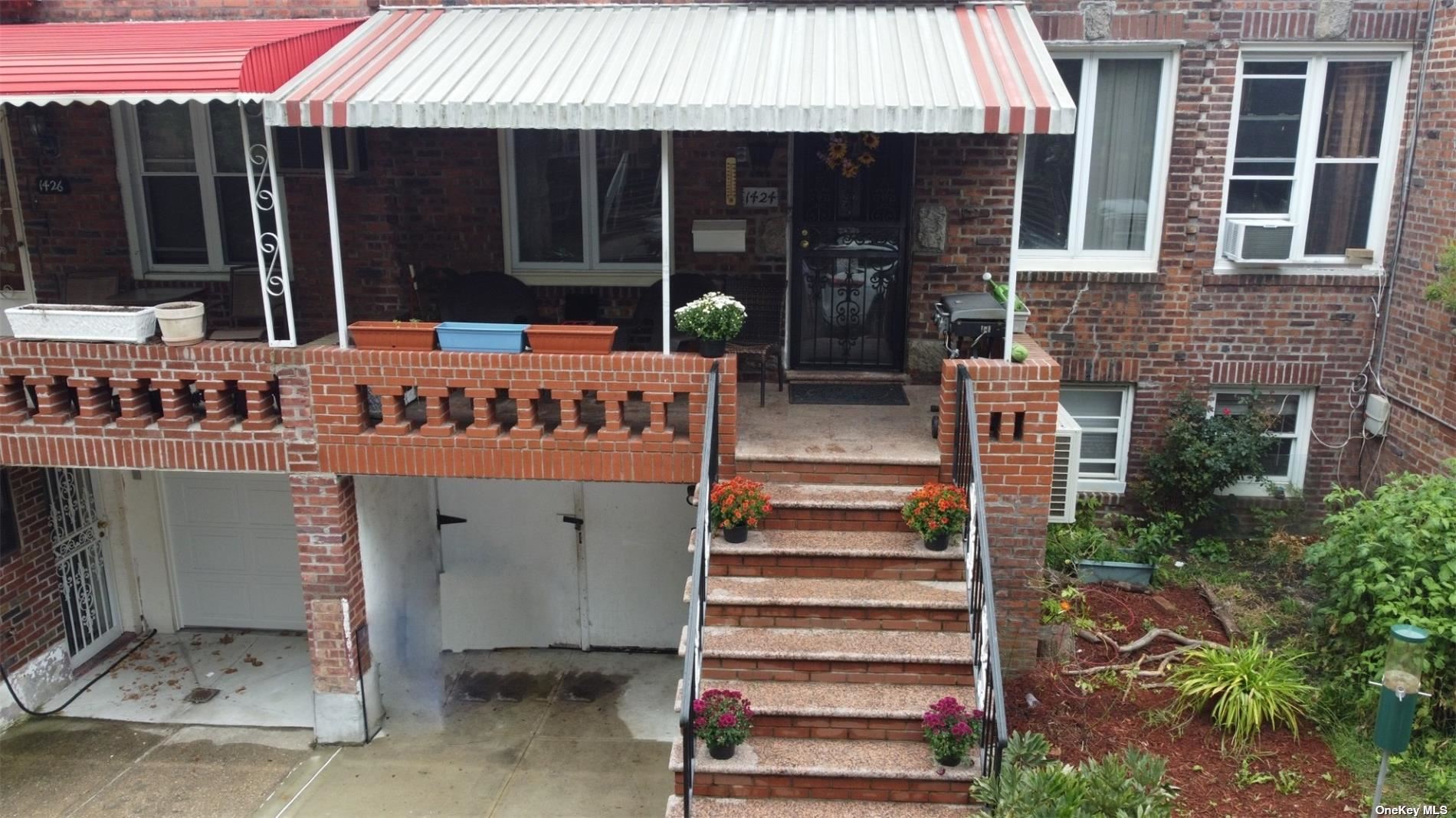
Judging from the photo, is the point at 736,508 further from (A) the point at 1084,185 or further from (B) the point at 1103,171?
(B) the point at 1103,171

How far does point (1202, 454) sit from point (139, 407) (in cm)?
799

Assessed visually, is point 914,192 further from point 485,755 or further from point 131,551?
point 131,551

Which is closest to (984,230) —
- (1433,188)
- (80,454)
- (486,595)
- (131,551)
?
(1433,188)

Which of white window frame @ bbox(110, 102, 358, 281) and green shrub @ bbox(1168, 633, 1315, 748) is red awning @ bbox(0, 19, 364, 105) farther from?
green shrub @ bbox(1168, 633, 1315, 748)

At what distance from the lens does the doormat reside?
7.90 metres

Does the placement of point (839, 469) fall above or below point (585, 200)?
below

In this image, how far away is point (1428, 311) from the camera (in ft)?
26.1

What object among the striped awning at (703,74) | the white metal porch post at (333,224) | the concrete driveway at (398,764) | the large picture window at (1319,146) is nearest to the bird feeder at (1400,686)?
the striped awning at (703,74)

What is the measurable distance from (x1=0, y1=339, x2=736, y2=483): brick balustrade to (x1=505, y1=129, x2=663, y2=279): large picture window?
2.24 meters

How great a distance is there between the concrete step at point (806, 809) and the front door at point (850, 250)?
4082 millimetres

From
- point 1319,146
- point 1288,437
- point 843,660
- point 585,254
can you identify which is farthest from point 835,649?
point 1319,146

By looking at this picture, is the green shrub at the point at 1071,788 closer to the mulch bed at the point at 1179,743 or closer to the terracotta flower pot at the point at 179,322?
the mulch bed at the point at 1179,743

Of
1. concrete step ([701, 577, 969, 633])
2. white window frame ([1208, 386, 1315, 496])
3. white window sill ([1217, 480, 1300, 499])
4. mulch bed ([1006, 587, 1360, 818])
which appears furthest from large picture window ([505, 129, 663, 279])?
white window sill ([1217, 480, 1300, 499])

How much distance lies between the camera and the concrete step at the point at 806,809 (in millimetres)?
5238
